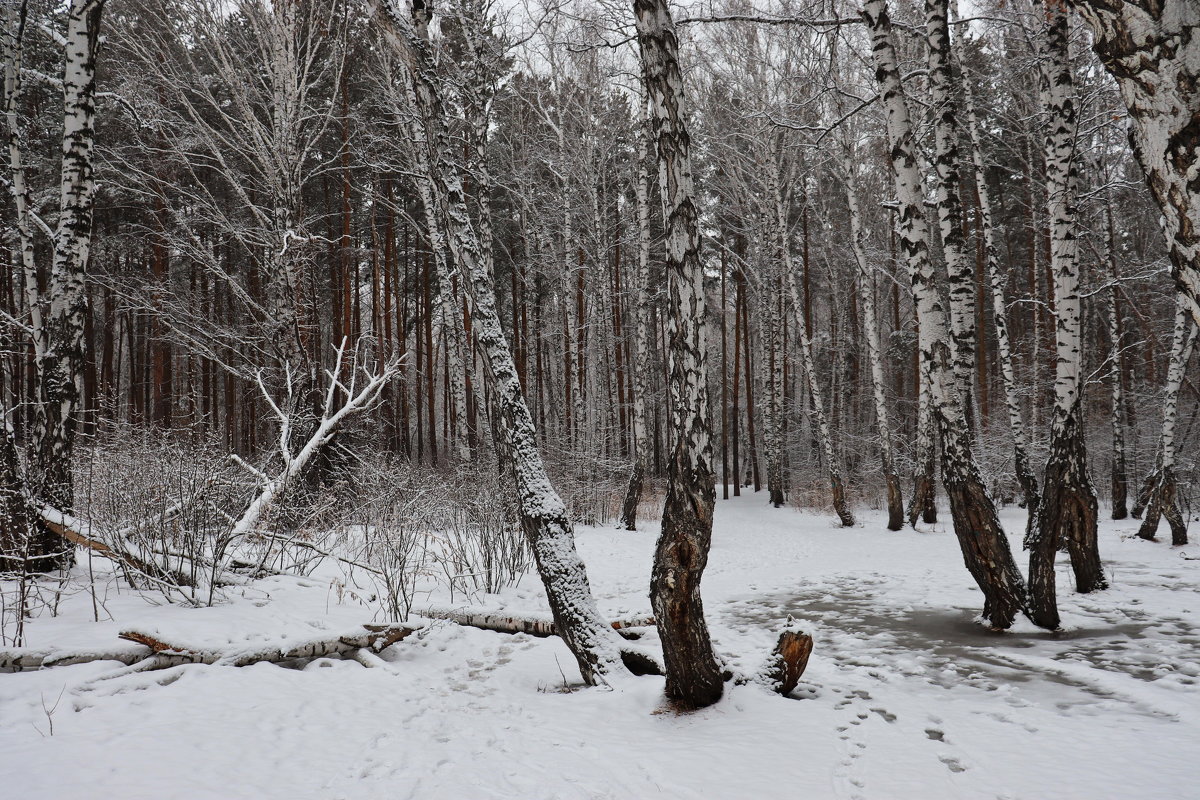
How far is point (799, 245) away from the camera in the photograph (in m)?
23.9

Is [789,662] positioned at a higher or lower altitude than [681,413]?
lower

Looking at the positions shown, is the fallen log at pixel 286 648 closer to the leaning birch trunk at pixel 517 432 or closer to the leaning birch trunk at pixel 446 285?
the leaning birch trunk at pixel 517 432

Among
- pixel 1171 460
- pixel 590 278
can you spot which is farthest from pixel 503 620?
pixel 590 278

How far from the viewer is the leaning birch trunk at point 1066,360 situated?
19.6 feet

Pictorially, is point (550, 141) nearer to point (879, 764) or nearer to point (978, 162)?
point (978, 162)

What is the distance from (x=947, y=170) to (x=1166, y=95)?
6.25 m

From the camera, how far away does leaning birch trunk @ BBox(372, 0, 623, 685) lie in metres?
4.35

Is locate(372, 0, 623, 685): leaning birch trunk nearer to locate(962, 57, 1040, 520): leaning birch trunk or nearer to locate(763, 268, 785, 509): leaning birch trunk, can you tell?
locate(962, 57, 1040, 520): leaning birch trunk

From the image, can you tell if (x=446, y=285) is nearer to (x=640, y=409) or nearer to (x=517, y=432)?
(x=640, y=409)

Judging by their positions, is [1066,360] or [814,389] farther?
[814,389]

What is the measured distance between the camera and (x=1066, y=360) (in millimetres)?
6066

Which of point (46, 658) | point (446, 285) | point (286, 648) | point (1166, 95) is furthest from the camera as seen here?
point (446, 285)

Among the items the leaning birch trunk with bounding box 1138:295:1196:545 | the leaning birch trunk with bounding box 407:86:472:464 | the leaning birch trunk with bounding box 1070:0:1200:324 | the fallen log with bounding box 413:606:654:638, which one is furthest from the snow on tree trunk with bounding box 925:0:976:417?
the leaning birch trunk with bounding box 407:86:472:464

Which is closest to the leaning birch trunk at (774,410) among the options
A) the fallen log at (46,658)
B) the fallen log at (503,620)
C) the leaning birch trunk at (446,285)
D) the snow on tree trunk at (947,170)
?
the leaning birch trunk at (446,285)
